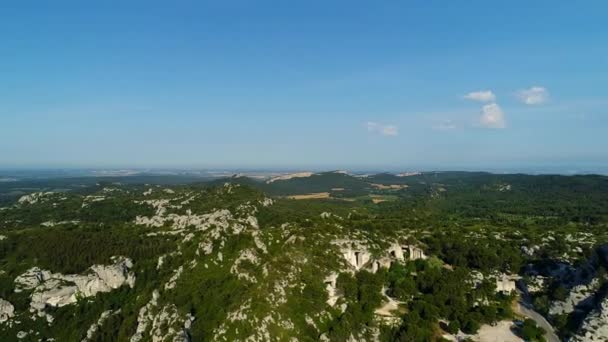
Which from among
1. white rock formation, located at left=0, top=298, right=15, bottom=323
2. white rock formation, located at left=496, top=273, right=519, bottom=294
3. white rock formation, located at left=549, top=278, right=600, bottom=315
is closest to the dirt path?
white rock formation, located at left=549, top=278, right=600, bottom=315

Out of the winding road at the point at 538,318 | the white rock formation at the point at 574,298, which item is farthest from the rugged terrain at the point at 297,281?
the winding road at the point at 538,318

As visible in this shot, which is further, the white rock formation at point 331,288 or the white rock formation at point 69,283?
the white rock formation at point 69,283

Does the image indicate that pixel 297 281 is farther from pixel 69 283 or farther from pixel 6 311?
pixel 6 311

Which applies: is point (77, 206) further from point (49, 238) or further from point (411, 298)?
point (411, 298)

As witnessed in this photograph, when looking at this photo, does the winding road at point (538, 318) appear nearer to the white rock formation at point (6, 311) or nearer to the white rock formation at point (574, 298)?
the white rock formation at point (574, 298)

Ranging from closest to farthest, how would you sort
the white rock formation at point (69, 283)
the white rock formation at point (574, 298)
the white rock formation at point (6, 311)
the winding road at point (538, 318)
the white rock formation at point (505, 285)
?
the winding road at point (538, 318), the white rock formation at point (574, 298), the white rock formation at point (6, 311), the white rock formation at point (505, 285), the white rock formation at point (69, 283)

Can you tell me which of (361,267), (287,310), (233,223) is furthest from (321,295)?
(233,223)

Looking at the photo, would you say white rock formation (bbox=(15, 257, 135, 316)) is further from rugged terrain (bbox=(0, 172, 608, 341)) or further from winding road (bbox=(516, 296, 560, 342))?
winding road (bbox=(516, 296, 560, 342))
